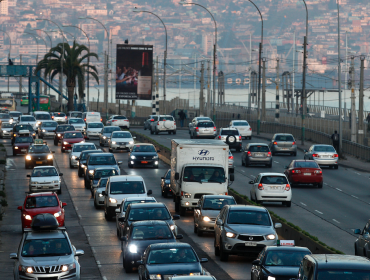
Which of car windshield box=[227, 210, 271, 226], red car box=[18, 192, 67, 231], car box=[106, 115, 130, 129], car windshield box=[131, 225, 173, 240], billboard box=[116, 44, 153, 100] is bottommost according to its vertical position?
red car box=[18, 192, 67, 231]

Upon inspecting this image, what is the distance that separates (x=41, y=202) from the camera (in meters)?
27.4

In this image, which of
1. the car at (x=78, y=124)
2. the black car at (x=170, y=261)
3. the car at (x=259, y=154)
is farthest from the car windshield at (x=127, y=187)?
the car at (x=78, y=124)

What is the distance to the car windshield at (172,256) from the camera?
16.3 metres

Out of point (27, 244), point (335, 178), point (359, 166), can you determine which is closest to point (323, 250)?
point (27, 244)

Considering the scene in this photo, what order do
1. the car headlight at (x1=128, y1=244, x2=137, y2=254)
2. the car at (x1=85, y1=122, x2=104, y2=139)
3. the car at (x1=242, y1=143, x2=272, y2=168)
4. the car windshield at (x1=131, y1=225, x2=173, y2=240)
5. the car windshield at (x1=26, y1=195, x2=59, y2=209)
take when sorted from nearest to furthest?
the car headlight at (x1=128, y1=244, x2=137, y2=254), the car windshield at (x1=131, y1=225, x2=173, y2=240), the car windshield at (x1=26, y1=195, x2=59, y2=209), the car at (x1=242, y1=143, x2=272, y2=168), the car at (x1=85, y1=122, x2=104, y2=139)

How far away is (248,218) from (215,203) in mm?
4521

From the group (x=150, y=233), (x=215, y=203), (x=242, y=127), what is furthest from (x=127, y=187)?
(x=242, y=127)

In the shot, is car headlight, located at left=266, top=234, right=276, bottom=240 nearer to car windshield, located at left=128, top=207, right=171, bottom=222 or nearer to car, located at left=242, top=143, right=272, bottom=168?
car windshield, located at left=128, top=207, right=171, bottom=222

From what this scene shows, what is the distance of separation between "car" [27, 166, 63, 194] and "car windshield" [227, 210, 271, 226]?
17.1 metres

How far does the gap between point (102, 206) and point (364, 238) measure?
16189 mm

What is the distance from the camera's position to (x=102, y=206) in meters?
32.8

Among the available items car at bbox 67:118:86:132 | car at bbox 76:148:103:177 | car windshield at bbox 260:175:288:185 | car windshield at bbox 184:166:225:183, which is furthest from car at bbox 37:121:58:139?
car windshield at bbox 184:166:225:183

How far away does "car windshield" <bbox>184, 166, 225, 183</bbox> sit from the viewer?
29406 millimetres

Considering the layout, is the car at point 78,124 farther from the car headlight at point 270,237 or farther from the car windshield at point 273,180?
the car headlight at point 270,237
